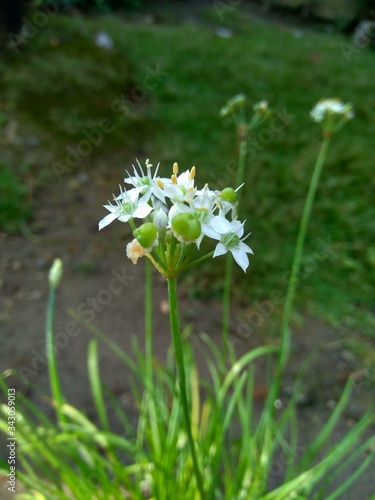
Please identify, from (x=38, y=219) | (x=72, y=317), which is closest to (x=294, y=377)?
(x=72, y=317)

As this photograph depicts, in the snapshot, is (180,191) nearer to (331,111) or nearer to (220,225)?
(220,225)

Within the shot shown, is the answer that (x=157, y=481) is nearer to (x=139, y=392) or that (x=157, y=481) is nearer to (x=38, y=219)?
(x=139, y=392)

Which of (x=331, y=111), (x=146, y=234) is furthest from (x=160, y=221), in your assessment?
(x=331, y=111)

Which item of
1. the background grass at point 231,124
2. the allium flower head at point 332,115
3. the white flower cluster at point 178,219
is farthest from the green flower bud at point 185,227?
the background grass at point 231,124

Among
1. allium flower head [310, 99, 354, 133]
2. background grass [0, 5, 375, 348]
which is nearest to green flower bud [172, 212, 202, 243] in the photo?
allium flower head [310, 99, 354, 133]

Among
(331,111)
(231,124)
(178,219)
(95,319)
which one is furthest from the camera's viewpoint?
(231,124)

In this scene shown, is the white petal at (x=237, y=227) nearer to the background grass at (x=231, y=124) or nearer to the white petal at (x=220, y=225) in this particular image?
the white petal at (x=220, y=225)
